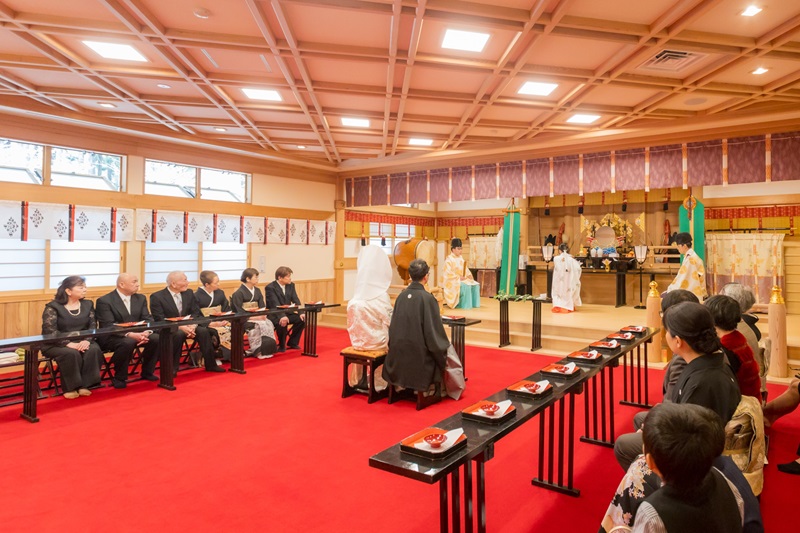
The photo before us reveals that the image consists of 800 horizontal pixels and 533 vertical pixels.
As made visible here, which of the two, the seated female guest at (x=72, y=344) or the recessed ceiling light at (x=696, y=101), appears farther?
the recessed ceiling light at (x=696, y=101)

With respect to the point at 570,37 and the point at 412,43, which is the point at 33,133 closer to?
the point at 412,43

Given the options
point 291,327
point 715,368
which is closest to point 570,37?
point 715,368

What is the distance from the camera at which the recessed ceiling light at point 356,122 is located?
6664mm

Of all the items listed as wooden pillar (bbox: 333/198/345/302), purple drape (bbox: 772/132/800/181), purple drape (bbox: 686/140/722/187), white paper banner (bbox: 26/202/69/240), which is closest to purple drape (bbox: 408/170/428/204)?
wooden pillar (bbox: 333/198/345/302)

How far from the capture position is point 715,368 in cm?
212

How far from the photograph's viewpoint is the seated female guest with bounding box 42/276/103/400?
4.84 m

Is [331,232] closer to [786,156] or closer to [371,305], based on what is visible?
[371,305]

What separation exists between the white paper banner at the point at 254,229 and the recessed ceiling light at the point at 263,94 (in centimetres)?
355

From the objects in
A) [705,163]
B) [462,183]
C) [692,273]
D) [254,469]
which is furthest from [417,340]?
[705,163]

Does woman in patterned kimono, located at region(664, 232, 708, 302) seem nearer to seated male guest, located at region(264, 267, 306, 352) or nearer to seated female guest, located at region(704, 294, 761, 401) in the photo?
seated female guest, located at region(704, 294, 761, 401)

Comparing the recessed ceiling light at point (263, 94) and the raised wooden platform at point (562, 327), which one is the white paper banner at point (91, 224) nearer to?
the recessed ceiling light at point (263, 94)

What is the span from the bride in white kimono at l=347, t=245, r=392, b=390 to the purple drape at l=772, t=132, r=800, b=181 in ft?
18.1

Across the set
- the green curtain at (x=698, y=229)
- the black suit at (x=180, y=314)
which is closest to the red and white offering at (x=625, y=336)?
the black suit at (x=180, y=314)

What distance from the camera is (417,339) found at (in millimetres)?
4328
